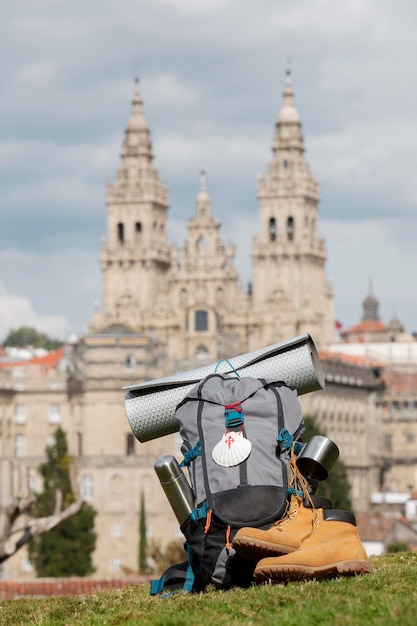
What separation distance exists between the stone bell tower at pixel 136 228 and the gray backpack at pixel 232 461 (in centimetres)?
14884

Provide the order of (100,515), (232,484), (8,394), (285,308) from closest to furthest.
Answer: (232,484) → (100,515) → (8,394) → (285,308)

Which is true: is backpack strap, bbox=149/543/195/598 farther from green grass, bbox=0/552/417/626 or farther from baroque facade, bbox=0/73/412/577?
baroque facade, bbox=0/73/412/577

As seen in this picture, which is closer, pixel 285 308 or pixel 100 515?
pixel 100 515

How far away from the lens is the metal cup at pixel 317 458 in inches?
631

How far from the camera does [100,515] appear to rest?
415 ft

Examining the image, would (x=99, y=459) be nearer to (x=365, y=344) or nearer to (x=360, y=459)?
(x=360, y=459)

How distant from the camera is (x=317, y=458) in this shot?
16.0 metres

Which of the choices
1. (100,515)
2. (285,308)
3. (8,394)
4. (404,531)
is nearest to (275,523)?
(404,531)

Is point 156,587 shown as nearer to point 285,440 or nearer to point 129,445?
point 285,440

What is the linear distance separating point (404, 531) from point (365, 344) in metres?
67.1

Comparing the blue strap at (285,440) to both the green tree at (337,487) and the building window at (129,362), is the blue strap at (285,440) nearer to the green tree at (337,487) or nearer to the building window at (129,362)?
the green tree at (337,487)

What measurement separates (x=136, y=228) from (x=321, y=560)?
A: 15546cm

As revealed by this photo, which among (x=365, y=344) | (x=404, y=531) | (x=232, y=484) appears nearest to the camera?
(x=232, y=484)

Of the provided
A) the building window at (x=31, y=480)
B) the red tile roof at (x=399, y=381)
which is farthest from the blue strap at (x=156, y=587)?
the red tile roof at (x=399, y=381)
